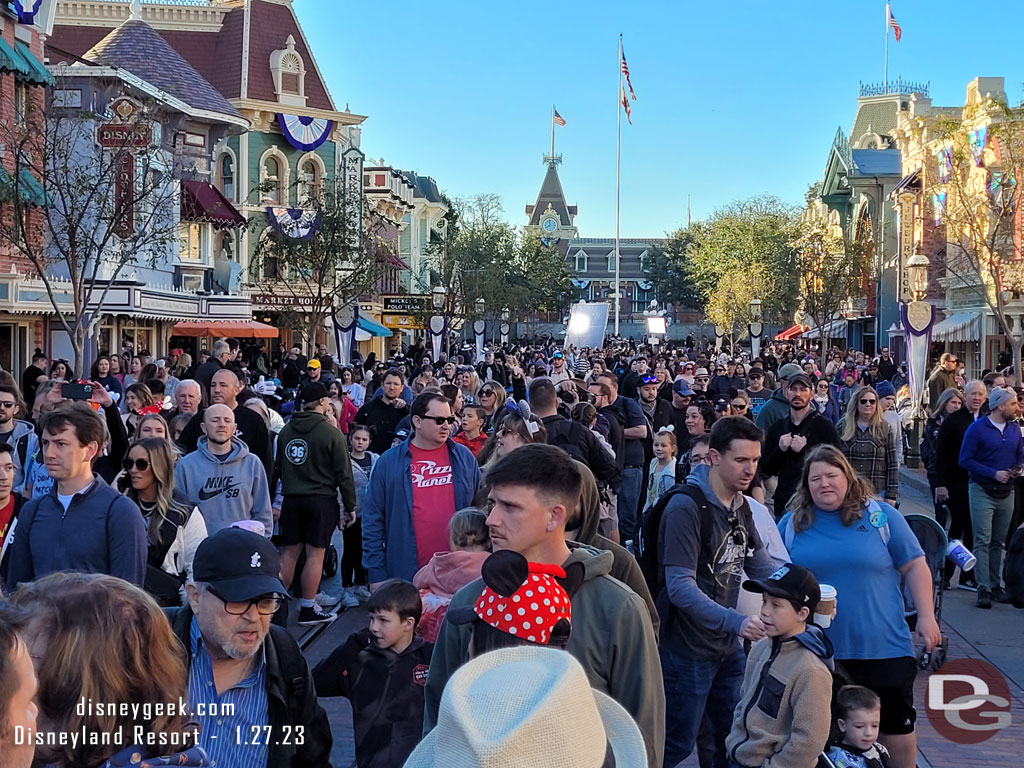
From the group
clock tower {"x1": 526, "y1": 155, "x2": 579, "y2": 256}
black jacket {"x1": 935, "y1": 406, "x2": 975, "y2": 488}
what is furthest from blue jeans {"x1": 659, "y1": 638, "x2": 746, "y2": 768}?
clock tower {"x1": 526, "y1": 155, "x2": 579, "y2": 256}

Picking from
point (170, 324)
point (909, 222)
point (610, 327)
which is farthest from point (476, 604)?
point (610, 327)

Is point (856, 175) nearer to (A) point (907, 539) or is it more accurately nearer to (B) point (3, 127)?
(B) point (3, 127)

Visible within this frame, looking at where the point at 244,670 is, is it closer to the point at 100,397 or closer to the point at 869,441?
the point at 100,397

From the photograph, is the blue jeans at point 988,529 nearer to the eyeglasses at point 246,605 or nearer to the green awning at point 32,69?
the eyeglasses at point 246,605

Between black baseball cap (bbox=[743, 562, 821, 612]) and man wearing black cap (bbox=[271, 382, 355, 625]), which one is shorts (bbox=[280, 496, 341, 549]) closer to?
man wearing black cap (bbox=[271, 382, 355, 625])

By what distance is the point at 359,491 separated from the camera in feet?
32.4

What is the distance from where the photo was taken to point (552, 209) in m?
142

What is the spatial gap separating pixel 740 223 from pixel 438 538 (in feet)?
209

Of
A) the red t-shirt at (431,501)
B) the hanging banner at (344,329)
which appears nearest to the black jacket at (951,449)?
the red t-shirt at (431,501)

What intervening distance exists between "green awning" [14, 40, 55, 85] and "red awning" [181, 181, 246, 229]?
8.64 meters

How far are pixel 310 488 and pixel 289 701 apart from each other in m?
5.15

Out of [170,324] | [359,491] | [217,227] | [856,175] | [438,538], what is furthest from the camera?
[856,175]

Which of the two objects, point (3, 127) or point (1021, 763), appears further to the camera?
point (3, 127)

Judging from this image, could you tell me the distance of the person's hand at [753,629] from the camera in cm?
435
